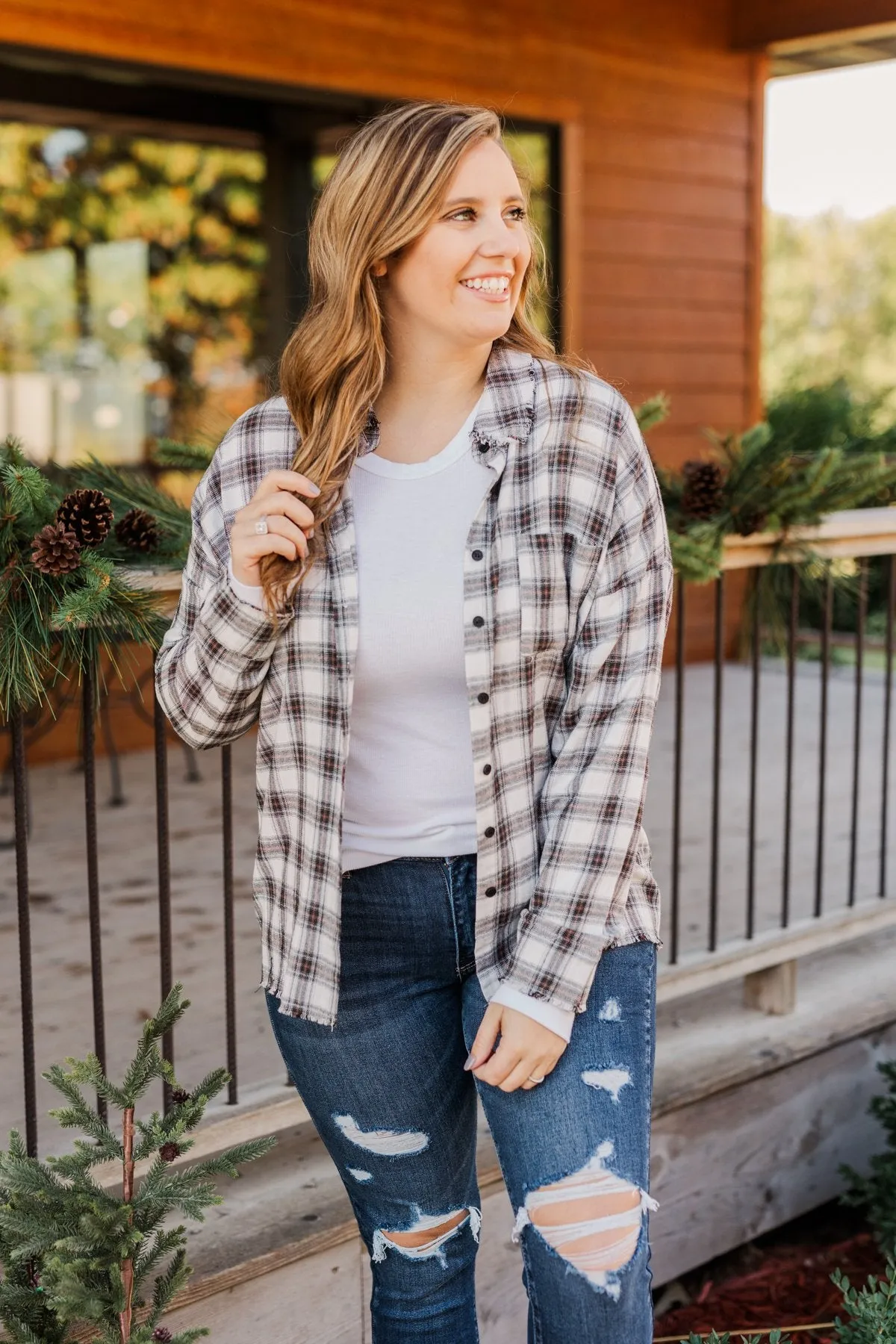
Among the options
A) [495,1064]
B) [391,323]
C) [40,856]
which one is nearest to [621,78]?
[40,856]

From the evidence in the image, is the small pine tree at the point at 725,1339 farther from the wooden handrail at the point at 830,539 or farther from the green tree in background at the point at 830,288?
the green tree in background at the point at 830,288

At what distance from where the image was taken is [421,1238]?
69.0 inches

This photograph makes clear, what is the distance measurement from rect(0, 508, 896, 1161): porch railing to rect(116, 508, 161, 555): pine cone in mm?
88

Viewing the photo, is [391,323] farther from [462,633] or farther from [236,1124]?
[236,1124]

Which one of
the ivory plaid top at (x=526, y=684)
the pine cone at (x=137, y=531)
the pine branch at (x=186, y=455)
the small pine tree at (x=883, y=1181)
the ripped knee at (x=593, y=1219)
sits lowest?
the small pine tree at (x=883, y=1181)

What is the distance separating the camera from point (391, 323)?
172cm

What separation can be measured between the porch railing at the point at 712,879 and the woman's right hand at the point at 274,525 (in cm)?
51

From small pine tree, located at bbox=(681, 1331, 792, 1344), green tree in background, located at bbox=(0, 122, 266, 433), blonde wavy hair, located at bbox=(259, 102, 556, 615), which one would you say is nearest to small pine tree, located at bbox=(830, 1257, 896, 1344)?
small pine tree, located at bbox=(681, 1331, 792, 1344)

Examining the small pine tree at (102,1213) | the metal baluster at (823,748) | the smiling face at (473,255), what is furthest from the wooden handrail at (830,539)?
the small pine tree at (102,1213)

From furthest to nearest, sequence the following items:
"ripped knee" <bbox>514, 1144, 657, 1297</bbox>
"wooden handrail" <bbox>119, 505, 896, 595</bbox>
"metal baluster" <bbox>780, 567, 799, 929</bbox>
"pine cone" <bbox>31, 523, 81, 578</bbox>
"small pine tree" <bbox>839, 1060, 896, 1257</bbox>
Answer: "small pine tree" <bbox>839, 1060, 896, 1257</bbox> < "metal baluster" <bbox>780, 567, 799, 929</bbox> < "wooden handrail" <bbox>119, 505, 896, 595</bbox> < "pine cone" <bbox>31, 523, 81, 578</bbox> < "ripped knee" <bbox>514, 1144, 657, 1297</bbox>

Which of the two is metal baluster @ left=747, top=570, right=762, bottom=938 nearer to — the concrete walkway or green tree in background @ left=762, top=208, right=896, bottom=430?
the concrete walkway

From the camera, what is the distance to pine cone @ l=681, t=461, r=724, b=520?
271cm

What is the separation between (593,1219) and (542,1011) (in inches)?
8.7

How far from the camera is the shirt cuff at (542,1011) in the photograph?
61.6 inches
